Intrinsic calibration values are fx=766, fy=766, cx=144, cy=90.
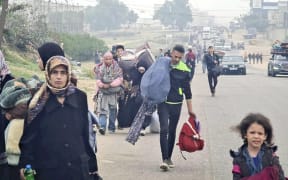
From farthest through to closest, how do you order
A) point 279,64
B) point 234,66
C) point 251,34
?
point 251,34, point 234,66, point 279,64

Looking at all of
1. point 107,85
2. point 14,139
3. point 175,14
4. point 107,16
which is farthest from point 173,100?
point 175,14

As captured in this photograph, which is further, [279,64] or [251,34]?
[251,34]

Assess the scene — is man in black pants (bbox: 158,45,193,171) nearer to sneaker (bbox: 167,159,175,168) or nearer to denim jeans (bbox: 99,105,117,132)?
sneaker (bbox: 167,159,175,168)

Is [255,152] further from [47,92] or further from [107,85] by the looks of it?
[107,85]

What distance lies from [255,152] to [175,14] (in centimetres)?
17963

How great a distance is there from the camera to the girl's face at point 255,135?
5.80 meters

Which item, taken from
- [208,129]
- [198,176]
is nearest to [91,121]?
[198,176]

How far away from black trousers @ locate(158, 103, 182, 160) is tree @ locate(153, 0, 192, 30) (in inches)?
6673

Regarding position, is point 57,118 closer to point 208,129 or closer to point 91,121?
point 91,121

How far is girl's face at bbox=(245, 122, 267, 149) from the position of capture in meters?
5.80

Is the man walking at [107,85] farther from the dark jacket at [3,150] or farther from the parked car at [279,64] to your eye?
the parked car at [279,64]

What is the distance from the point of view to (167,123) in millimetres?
10633

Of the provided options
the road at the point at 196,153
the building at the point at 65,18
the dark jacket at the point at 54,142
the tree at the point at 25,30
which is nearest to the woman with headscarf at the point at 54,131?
the dark jacket at the point at 54,142

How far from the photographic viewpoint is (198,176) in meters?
10.2
